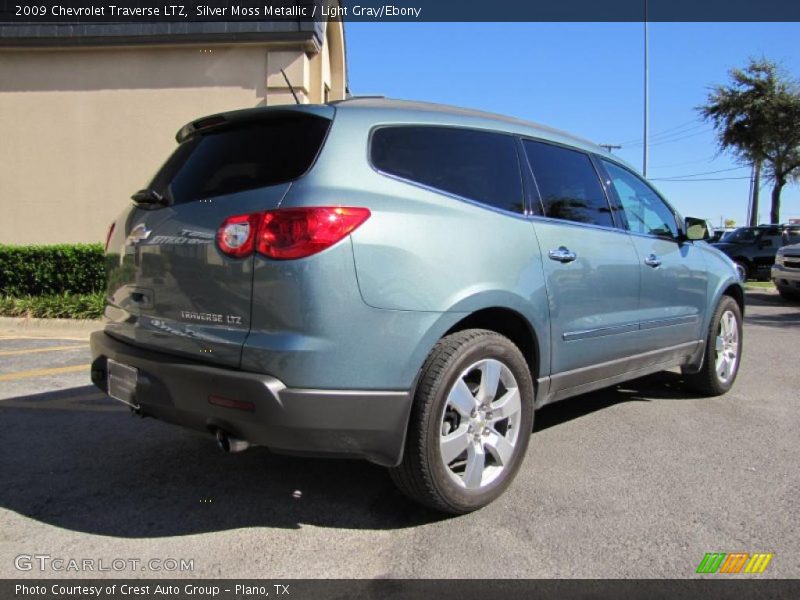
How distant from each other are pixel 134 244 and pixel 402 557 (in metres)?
1.89

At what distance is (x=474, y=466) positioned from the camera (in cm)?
297

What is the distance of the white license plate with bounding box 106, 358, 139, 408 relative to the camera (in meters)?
2.91

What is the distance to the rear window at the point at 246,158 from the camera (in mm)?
2717

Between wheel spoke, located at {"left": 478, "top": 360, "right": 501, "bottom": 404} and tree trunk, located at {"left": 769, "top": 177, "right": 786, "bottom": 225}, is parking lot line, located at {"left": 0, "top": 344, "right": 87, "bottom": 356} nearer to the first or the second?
wheel spoke, located at {"left": 478, "top": 360, "right": 501, "bottom": 404}

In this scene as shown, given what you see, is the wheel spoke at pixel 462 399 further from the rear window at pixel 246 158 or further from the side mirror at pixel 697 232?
the side mirror at pixel 697 232

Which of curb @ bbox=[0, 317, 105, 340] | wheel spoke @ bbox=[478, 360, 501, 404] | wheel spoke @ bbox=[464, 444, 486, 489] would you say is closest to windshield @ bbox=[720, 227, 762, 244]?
curb @ bbox=[0, 317, 105, 340]

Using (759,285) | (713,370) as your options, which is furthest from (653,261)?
(759,285)

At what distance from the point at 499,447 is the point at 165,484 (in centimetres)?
175

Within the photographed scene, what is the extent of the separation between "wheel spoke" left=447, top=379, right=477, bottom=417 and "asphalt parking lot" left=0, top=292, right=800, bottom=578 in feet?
1.74

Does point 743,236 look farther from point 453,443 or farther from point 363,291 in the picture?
point 363,291

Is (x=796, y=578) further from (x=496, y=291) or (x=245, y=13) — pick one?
(x=245, y=13)

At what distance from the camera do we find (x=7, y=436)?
13.6ft

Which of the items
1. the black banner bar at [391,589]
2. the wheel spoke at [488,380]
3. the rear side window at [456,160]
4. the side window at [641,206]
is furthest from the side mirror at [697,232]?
the black banner bar at [391,589]

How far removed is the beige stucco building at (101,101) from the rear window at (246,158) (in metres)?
7.61
